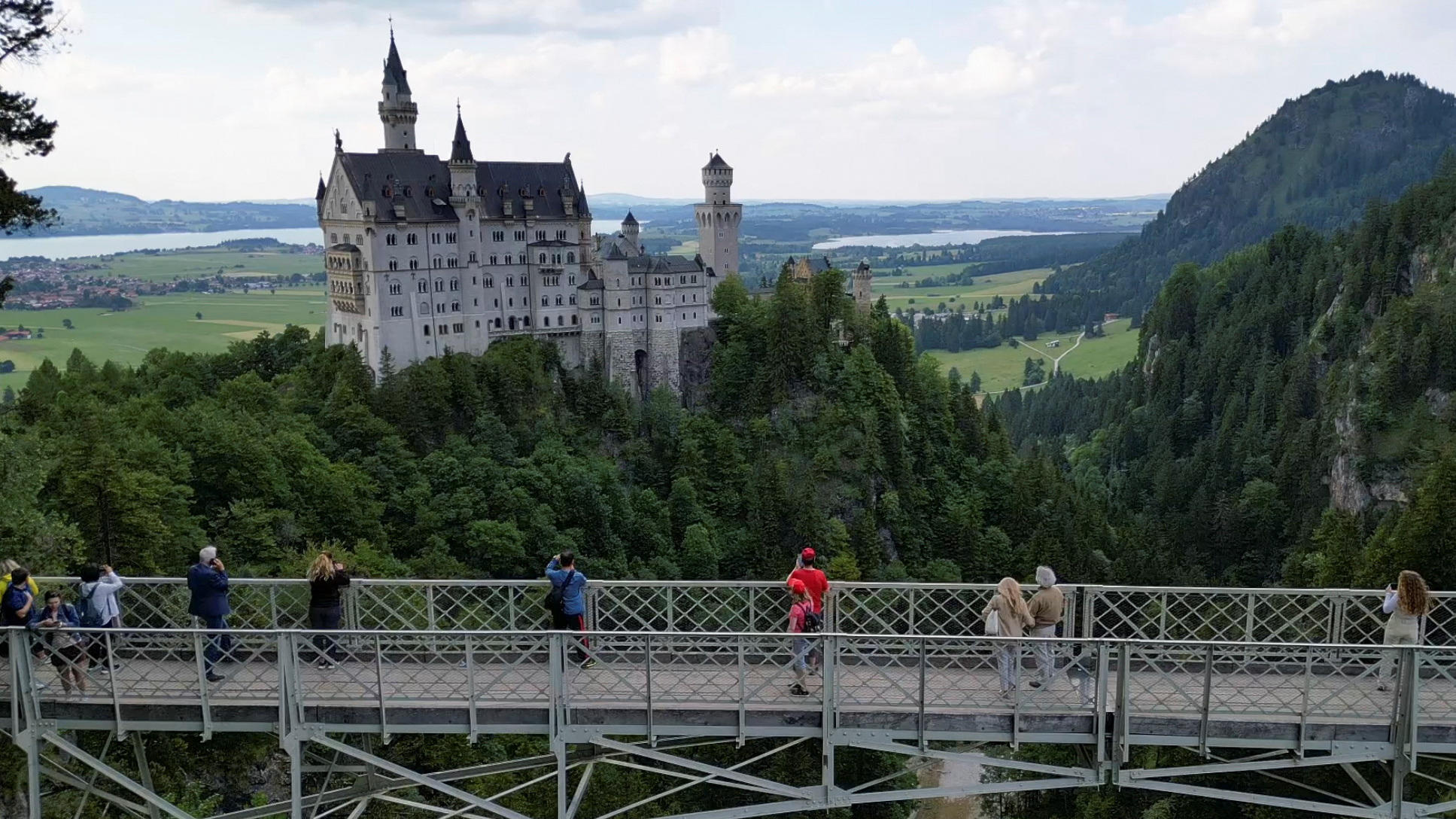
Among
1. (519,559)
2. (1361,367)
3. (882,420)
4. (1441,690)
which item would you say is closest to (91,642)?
(1441,690)

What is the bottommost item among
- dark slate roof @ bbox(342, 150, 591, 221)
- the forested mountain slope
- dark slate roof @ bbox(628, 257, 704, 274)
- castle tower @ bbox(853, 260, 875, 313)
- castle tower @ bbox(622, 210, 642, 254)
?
the forested mountain slope

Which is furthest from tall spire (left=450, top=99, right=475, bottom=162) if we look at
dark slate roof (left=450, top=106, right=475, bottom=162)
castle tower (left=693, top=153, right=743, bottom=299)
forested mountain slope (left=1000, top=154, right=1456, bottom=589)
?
forested mountain slope (left=1000, top=154, right=1456, bottom=589)

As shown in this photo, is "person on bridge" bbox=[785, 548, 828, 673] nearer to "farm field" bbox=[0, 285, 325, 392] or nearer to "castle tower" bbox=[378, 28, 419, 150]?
"castle tower" bbox=[378, 28, 419, 150]

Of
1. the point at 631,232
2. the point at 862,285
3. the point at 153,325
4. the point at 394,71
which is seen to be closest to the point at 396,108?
the point at 394,71

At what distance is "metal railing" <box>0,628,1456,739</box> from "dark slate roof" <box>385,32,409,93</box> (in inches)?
2624

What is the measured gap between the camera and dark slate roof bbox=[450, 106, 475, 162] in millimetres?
76875

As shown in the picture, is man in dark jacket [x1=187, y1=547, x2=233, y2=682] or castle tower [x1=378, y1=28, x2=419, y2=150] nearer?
man in dark jacket [x1=187, y1=547, x2=233, y2=682]

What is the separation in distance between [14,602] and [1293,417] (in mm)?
112382

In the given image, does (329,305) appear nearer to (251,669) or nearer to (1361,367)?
(251,669)

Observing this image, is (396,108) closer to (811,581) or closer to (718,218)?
(718,218)

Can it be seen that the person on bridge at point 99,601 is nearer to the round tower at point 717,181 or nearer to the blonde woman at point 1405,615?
the blonde woman at point 1405,615

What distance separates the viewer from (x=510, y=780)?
3375cm

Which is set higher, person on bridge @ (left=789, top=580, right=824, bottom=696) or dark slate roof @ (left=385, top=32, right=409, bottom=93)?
dark slate roof @ (left=385, top=32, right=409, bottom=93)

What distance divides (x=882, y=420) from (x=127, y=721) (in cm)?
7023
